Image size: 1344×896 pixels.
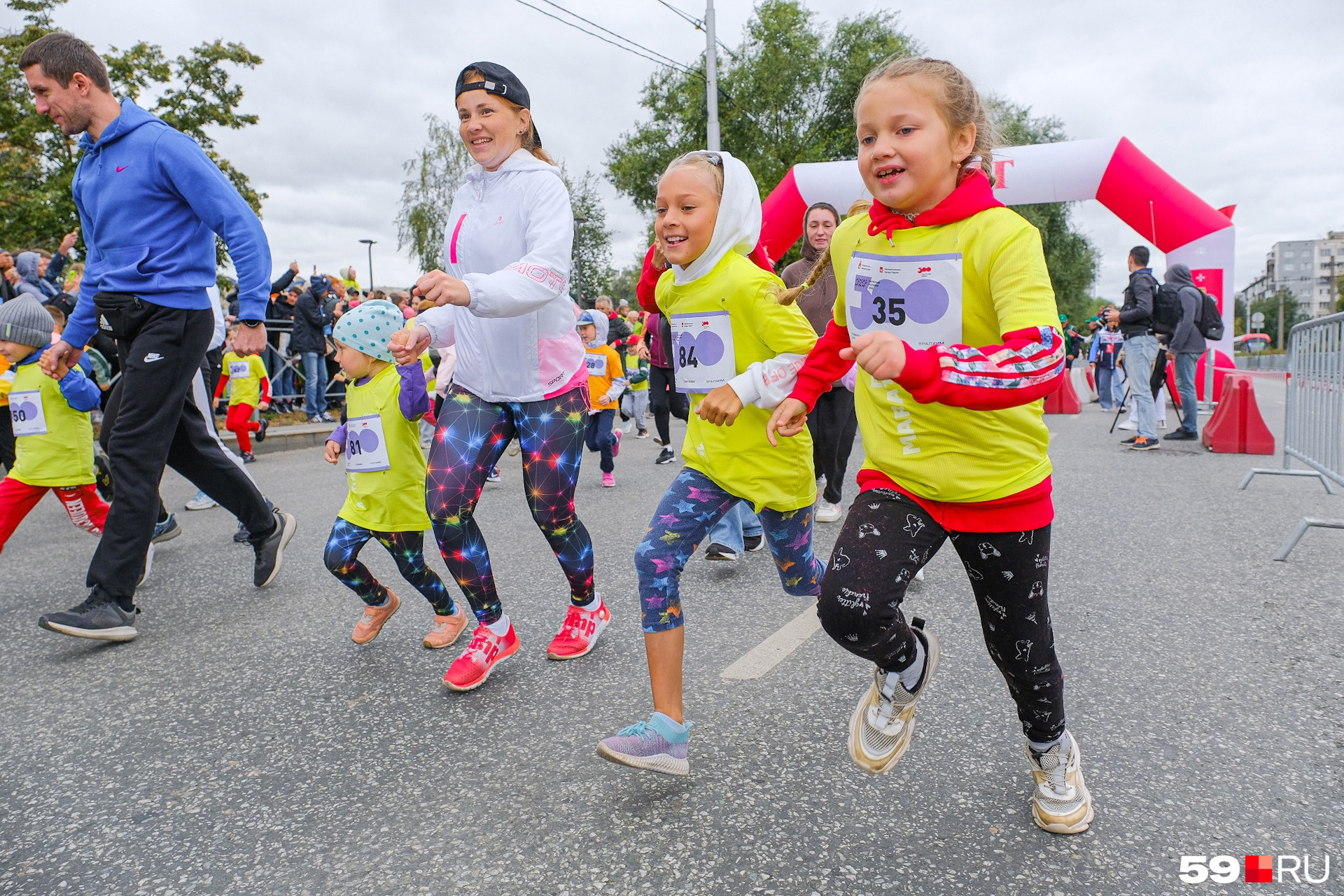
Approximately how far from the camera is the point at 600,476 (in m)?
8.38

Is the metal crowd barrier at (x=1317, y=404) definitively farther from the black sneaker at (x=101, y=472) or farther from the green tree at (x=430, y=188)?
the green tree at (x=430, y=188)

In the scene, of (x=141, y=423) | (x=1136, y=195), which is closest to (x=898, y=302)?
(x=141, y=423)

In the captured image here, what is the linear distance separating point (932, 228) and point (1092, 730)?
1.60 meters

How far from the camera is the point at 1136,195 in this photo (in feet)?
44.1

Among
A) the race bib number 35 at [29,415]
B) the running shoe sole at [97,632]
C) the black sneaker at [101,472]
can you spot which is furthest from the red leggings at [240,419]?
the running shoe sole at [97,632]

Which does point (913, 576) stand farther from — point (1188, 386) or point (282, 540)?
point (1188, 386)

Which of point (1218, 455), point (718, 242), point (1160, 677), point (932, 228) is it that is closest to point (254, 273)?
point (718, 242)

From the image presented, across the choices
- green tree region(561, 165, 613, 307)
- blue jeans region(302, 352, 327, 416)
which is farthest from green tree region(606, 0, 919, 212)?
blue jeans region(302, 352, 327, 416)

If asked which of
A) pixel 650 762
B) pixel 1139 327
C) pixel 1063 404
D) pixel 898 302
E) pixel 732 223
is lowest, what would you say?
pixel 650 762

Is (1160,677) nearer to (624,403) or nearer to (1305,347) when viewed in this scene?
(1305,347)

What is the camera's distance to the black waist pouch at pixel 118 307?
142 inches

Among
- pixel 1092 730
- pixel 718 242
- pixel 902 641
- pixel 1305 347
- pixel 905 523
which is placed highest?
pixel 718 242

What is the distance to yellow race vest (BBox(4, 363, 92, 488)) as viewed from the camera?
437 centimetres

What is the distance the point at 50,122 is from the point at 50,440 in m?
13.8
